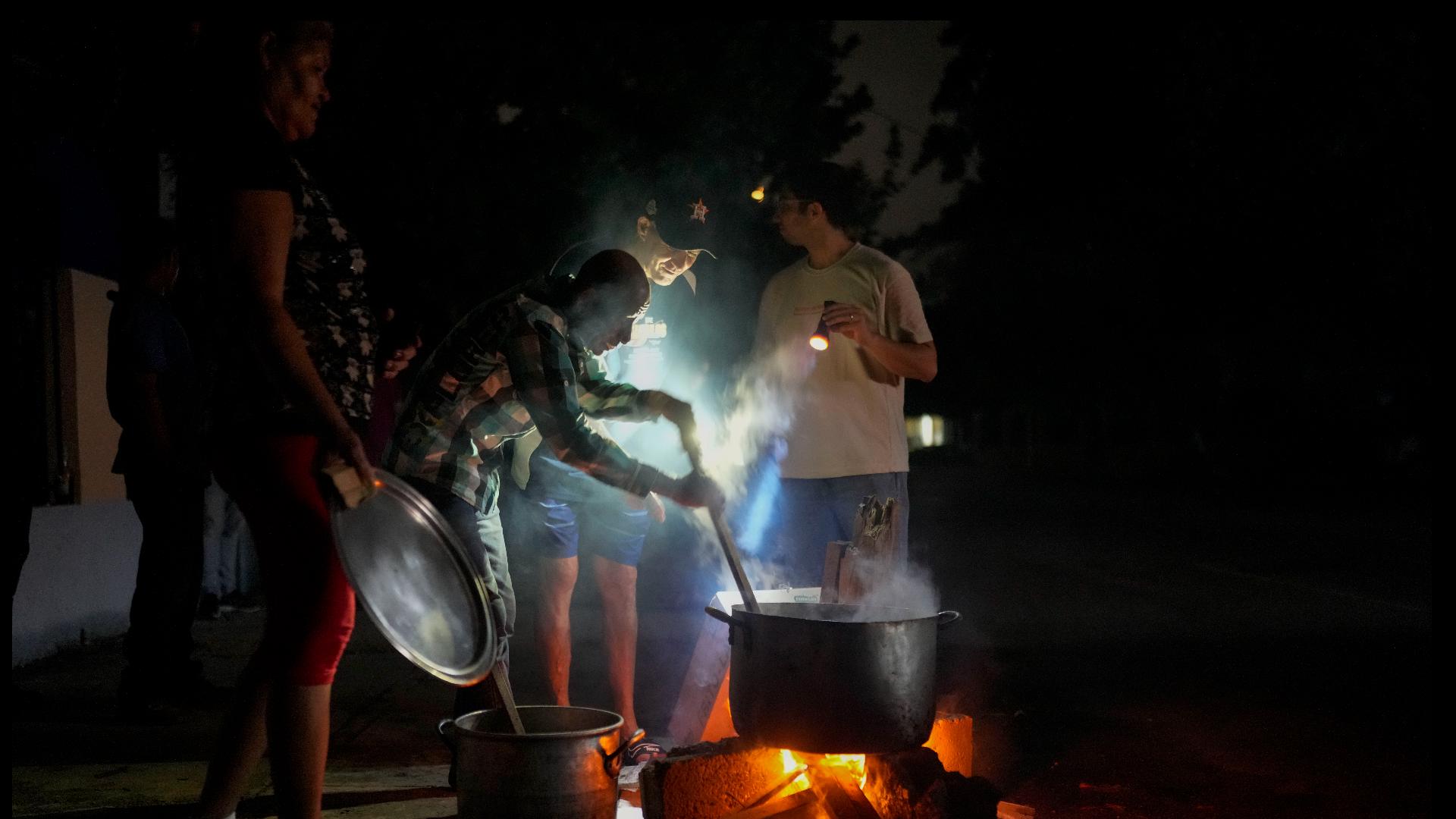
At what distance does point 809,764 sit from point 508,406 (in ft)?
4.91

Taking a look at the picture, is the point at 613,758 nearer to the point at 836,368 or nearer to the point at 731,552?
the point at 731,552

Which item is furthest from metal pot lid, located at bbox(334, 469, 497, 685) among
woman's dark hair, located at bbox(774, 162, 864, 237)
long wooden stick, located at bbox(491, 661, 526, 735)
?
woman's dark hair, located at bbox(774, 162, 864, 237)

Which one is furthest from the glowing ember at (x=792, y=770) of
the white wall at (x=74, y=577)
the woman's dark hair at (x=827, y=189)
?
the white wall at (x=74, y=577)

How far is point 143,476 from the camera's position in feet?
17.4

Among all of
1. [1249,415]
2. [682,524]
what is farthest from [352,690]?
[1249,415]

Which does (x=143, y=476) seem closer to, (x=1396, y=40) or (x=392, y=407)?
(x=392, y=407)

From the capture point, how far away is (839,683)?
11.0 feet

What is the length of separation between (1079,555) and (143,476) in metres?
12.3

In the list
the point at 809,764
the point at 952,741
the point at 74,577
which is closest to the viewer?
the point at 809,764

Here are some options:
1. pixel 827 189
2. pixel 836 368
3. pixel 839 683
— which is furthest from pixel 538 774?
pixel 827 189

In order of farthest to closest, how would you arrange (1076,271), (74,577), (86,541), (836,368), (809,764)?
(1076,271), (86,541), (74,577), (836,368), (809,764)

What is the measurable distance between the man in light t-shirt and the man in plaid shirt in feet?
3.66

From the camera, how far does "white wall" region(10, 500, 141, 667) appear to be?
22.3ft

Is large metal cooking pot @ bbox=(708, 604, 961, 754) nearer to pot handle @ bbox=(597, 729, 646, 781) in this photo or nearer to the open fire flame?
the open fire flame
